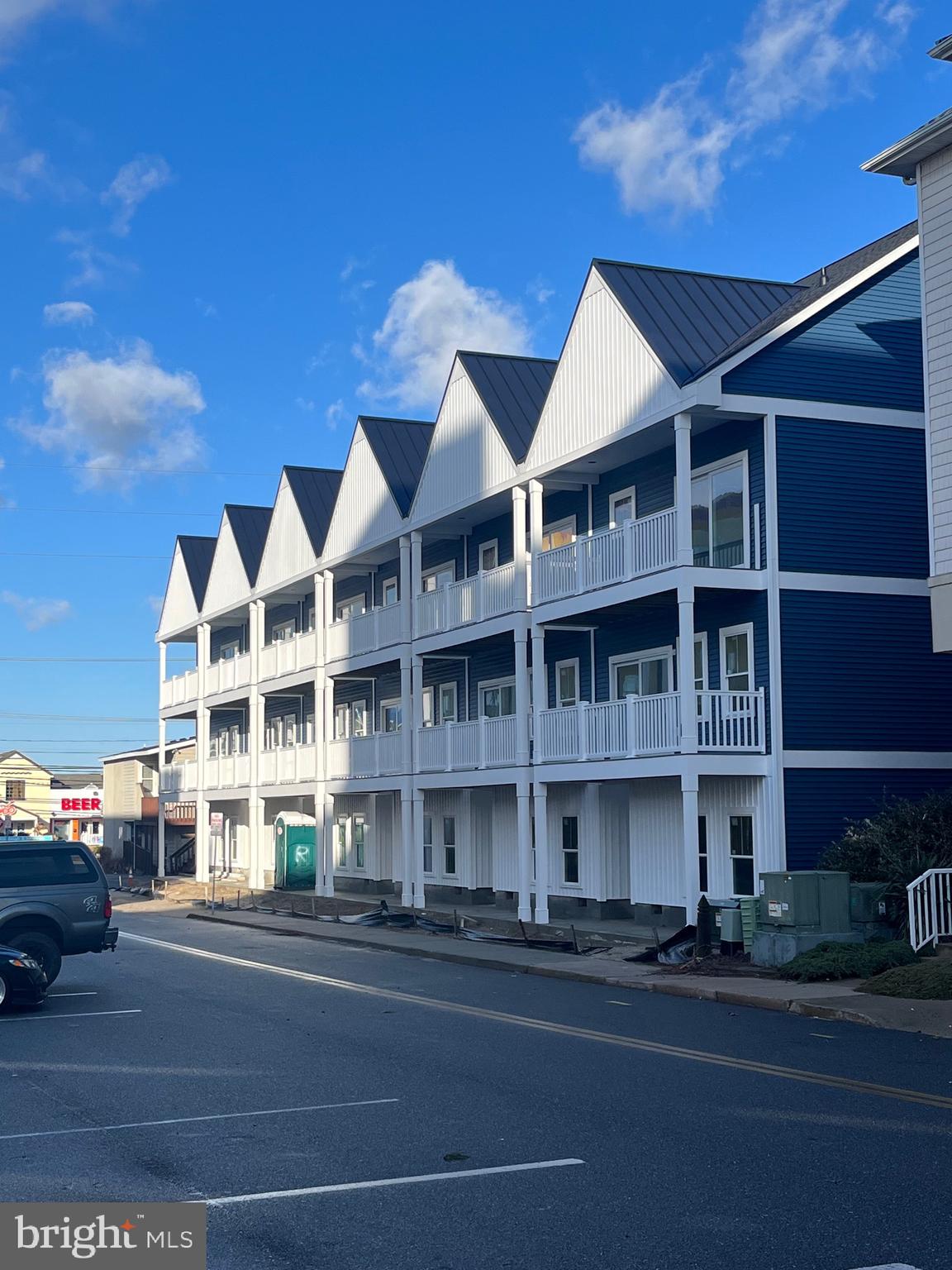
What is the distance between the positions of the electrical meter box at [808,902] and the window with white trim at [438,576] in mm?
16618

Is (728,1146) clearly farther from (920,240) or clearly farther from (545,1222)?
(920,240)

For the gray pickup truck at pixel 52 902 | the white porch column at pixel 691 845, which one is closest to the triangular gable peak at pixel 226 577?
the white porch column at pixel 691 845

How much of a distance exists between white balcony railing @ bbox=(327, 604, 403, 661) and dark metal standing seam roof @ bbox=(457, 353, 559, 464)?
594 centimetres

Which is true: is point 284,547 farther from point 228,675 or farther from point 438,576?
point 438,576

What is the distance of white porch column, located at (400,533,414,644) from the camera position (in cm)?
3441

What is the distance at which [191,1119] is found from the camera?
10000mm

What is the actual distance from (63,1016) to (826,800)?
533 inches

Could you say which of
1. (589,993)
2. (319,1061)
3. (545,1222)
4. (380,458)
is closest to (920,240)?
(589,993)

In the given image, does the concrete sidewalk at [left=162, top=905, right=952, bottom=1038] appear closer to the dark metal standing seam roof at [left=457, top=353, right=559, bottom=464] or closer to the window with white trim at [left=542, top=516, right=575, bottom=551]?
the window with white trim at [left=542, top=516, right=575, bottom=551]

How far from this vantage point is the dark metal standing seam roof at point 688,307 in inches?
995

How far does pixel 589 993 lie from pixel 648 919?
9.33 meters

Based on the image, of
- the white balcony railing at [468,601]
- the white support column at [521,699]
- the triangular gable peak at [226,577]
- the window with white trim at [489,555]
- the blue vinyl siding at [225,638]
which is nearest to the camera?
the white support column at [521,699]

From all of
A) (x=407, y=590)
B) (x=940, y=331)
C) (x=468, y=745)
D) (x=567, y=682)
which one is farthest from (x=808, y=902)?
(x=407, y=590)

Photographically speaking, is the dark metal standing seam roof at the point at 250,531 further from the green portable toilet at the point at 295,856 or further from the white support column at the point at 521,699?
the white support column at the point at 521,699
